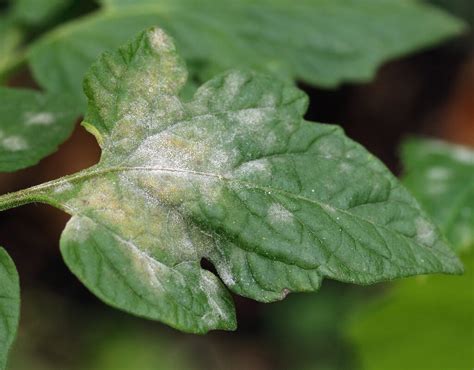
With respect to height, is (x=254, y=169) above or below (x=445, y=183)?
above

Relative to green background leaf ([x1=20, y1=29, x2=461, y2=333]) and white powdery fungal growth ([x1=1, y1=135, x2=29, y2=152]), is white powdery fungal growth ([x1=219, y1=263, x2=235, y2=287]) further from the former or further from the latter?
white powdery fungal growth ([x1=1, y1=135, x2=29, y2=152])

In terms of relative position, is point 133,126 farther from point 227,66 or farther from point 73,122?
point 227,66

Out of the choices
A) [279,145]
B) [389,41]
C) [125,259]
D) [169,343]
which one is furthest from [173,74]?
[169,343]

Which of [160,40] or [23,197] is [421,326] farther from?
[23,197]

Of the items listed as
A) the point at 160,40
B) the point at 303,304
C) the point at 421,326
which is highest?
the point at 160,40

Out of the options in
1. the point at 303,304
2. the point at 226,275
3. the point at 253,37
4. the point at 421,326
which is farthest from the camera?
the point at 303,304

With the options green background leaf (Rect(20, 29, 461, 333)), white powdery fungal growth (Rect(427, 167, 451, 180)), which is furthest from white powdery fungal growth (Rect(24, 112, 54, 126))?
white powdery fungal growth (Rect(427, 167, 451, 180))

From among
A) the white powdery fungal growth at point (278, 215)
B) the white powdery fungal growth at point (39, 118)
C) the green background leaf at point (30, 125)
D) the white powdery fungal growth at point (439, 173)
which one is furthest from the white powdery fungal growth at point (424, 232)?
the white powdery fungal growth at point (439, 173)

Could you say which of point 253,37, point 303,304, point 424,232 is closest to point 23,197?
point 424,232

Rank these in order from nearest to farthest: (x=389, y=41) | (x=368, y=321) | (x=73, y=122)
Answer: (x=73, y=122), (x=389, y=41), (x=368, y=321)
